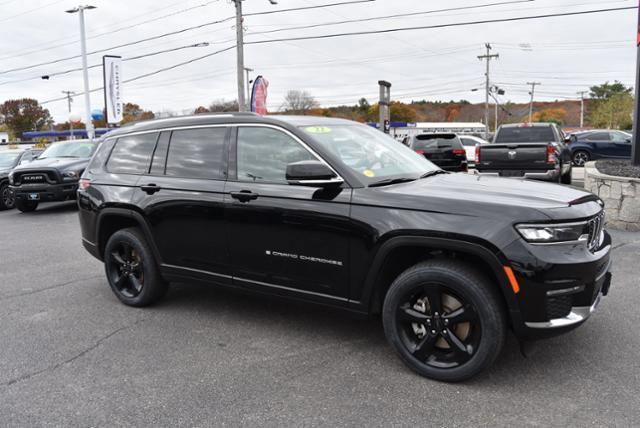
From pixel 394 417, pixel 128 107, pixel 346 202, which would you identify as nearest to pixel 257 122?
pixel 346 202

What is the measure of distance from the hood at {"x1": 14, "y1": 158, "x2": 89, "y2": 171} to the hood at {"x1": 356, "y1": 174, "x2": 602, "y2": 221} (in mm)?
11244

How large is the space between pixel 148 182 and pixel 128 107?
11898cm

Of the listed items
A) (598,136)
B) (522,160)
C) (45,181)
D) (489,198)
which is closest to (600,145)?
(598,136)

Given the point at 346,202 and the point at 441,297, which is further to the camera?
the point at 346,202

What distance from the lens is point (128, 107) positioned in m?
114

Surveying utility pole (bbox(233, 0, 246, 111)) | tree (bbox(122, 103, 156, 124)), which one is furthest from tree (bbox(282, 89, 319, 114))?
utility pole (bbox(233, 0, 246, 111))

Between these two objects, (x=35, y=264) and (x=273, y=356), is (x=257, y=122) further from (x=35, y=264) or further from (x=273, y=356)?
(x=35, y=264)

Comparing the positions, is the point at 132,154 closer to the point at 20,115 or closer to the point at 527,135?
the point at 527,135

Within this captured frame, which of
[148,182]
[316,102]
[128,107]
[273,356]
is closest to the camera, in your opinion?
[273,356]

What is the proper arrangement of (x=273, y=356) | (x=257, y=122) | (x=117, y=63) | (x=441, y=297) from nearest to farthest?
(x=441, y=297)
(x=273, y=356)
(x=257, y=122)
(x=117, y=63)

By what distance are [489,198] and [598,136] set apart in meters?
21.0

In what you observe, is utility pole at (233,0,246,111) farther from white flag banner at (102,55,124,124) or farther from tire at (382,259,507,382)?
tire at (382,259,507,382)

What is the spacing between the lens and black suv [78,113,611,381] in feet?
10.5

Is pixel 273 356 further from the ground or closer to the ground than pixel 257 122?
closer to the ground
